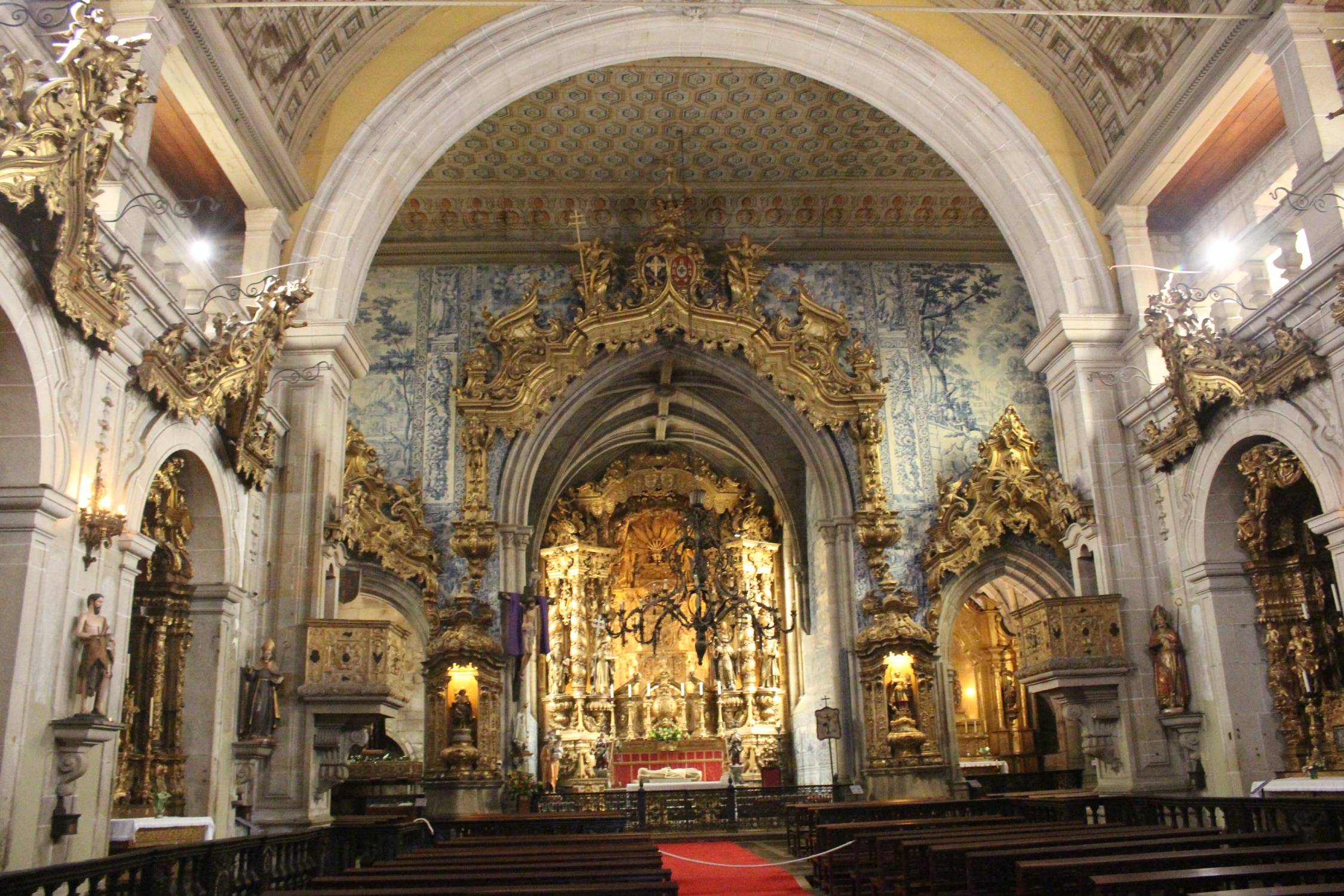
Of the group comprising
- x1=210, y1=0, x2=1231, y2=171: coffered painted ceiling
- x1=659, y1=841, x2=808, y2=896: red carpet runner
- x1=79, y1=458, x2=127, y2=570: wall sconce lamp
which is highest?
x1=210, y1=0, x2=1231, y2=171: coffered painted ceiling

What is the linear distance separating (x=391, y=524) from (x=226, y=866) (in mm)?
9958

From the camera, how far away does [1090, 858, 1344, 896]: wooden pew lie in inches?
172

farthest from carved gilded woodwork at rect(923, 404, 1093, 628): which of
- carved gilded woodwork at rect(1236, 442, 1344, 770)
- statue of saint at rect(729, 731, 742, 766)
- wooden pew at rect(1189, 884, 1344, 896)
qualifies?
wooden pew at rect(1189, 884, 1344, 896)

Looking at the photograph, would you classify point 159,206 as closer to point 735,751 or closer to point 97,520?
point 97,520

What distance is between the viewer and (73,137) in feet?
22.2

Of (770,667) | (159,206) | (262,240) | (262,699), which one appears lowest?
(262,699)

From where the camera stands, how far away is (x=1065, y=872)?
5.08 m

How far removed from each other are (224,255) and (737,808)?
32.4 feet

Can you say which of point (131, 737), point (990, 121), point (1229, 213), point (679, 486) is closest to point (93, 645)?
point (131, 737)

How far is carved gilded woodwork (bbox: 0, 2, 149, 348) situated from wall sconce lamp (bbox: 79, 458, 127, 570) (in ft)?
3.61

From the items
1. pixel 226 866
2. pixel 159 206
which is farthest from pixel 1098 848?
pixel 159 206

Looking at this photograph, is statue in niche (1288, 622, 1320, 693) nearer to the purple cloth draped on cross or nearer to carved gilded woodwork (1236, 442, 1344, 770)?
carved gilded woodwork (1236, 442, 1344, 770)

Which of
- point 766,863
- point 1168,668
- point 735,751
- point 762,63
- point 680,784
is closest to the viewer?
point 1168,668

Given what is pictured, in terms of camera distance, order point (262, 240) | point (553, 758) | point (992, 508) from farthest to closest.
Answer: point (553, 758) → point (992, 508) → point (262, 240)
